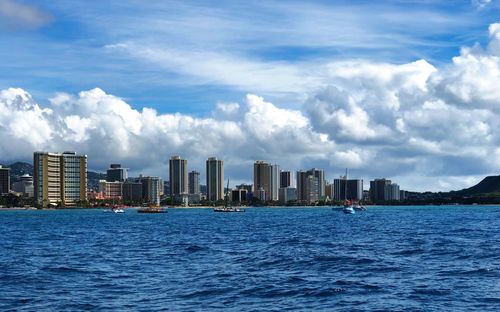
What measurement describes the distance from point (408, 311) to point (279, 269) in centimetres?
2023

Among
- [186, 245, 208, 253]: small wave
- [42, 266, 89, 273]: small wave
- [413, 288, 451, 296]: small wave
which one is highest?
[413, 288, 451, 296]: small wave

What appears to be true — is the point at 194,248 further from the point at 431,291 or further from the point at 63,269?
the point at 431,291

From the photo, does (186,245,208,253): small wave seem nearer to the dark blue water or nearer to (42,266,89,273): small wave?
the dark blue water

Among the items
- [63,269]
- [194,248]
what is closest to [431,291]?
[63,269]

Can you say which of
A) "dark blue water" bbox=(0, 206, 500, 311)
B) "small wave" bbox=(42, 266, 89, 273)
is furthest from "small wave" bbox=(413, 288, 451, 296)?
"small wave" bbox=(42, 266, 89, 273)

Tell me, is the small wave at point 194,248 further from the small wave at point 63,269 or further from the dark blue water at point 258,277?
the small wave at point 63,269

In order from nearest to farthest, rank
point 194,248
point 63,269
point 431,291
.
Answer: point 431,291, point 63,269, point 194,248

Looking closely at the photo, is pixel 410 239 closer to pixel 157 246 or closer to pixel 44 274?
pixel 157 246

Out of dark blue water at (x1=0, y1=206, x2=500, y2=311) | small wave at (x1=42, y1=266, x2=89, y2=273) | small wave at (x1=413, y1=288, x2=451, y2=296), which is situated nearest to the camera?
dark blue water at (x1=0, y1=206, x2=500, y2=311)

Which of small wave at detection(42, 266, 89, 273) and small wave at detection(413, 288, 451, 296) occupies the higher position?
small wave at detection(413, 288, 451, 296)

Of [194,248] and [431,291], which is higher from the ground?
[431,291]

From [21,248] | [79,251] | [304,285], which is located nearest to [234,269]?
[304,285]

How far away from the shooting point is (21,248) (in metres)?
85.1

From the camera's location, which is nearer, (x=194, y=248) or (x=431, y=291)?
(x=431, y=291)
